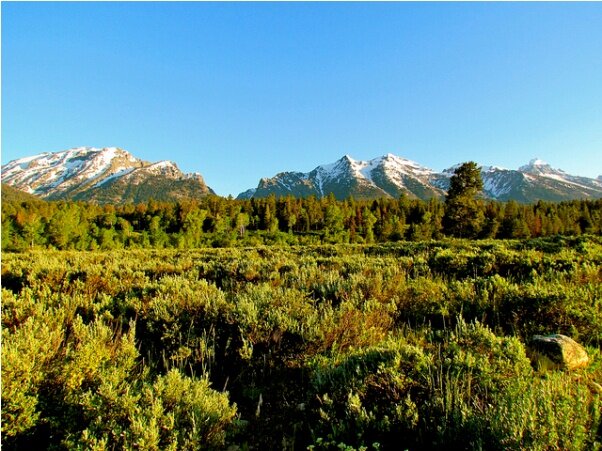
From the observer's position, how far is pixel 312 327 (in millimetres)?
4680

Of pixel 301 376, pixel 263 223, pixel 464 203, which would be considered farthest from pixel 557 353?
pixel 263 223

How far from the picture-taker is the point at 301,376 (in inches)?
163

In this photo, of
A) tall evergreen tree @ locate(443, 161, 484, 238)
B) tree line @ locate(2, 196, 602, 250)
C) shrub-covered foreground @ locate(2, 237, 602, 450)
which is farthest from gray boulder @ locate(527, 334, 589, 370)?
tree line @ locate(2, 196, 602, 250)

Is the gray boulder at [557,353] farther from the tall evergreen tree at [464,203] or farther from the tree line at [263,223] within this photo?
the tree line at [263,223]

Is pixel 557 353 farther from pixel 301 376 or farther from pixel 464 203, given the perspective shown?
pixel 464 203

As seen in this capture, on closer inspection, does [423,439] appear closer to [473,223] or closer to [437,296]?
[437,296]

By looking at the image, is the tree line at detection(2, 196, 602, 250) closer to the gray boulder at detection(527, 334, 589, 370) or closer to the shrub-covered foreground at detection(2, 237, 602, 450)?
the shrub-covered foreground at detection(2, 237, 602, 450)

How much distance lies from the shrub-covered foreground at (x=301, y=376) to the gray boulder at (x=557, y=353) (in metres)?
0.14

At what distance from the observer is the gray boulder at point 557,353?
3737mm

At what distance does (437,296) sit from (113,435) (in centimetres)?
594

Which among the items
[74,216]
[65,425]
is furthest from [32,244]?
[65,425]

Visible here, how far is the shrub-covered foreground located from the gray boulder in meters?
0.14

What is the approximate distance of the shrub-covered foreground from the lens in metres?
2.59

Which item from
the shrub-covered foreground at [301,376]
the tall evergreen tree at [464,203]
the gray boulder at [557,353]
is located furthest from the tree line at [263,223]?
the gray boulder at [557,353]
